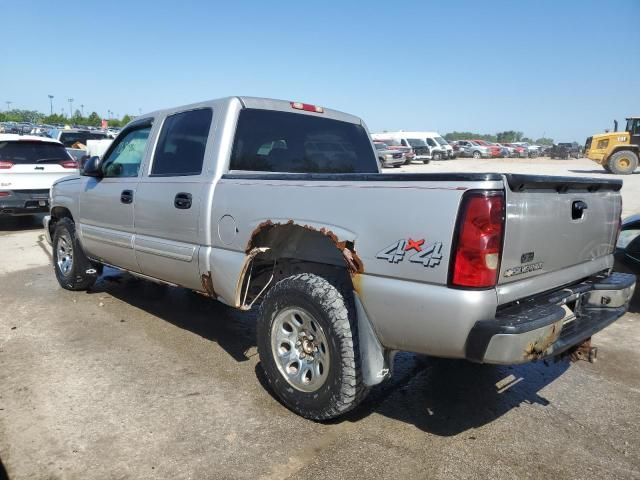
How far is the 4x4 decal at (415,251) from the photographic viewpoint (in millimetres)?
2438

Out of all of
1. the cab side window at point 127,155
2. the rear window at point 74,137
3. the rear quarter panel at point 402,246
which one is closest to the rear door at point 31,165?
the cab side window at point 127,155

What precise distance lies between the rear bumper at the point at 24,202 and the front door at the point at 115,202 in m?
5.41

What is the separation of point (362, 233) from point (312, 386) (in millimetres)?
1002

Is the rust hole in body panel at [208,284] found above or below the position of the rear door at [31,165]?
below

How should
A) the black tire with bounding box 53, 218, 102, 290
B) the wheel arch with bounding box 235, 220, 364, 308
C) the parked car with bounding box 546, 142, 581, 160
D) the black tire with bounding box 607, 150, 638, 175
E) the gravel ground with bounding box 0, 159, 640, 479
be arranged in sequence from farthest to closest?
1. the parked car with bounding box 546, 142, 581, 160
2. the black tire with bounding box 607, 150, 638, 175
3. the black tire with bounding box 53, 218, 102, 290
4. the wheel arch with bounding box 235, 220, 364, 308
5. the gravel ground with bounding box 0, 159, 640, 479

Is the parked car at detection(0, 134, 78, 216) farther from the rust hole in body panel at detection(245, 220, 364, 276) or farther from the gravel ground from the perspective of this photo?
the rust hole in body panel at detection(245, 220, 364, 276)

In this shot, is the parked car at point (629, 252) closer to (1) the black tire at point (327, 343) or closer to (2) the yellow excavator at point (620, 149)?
(1) the black tire at point (327, 343)

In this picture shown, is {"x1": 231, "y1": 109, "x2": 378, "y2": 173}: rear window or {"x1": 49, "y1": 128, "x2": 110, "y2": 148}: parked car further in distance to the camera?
{"x1": 49, "y1": 128, "x2": 110, "y2": 148}: parked car

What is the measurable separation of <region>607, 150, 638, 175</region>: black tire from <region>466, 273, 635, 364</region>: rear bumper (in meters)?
25.9

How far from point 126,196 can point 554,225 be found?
3.41m

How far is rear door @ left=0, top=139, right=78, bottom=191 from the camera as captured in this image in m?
9.72

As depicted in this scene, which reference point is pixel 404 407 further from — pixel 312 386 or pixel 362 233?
pixel 362 233

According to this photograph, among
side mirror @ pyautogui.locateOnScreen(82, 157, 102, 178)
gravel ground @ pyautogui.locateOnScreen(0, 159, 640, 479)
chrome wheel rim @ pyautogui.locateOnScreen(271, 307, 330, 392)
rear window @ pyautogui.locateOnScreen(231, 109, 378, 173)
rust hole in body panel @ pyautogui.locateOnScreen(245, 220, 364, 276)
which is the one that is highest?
rear window @ pyautogui.locateOnScreen(231, 109, 378, 173)

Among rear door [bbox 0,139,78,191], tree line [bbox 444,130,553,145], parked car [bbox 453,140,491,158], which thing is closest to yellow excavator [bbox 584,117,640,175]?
parked car [bbox 453,140,491,158]
